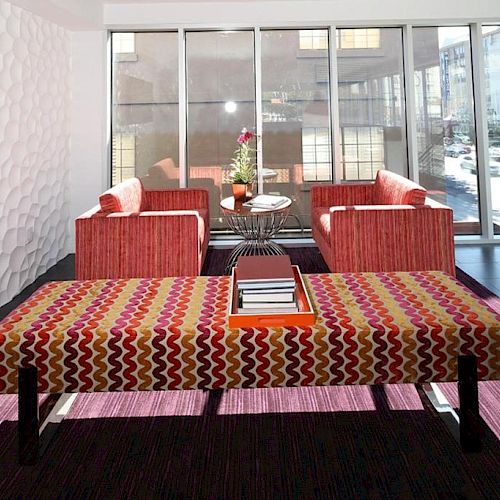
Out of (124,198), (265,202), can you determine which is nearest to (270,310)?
(124,198)

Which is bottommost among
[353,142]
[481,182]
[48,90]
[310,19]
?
[481,182]

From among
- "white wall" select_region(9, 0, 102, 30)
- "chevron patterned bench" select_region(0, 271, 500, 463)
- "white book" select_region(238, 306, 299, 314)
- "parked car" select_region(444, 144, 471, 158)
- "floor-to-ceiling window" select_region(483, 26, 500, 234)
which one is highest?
"white wall" select_region(9, 0, 102, 30)

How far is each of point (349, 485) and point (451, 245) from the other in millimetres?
2545

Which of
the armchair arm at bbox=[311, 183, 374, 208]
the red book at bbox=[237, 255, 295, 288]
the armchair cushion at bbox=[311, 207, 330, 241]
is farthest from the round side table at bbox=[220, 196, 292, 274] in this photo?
the red book at bbox=[237, 255, 295, 288]

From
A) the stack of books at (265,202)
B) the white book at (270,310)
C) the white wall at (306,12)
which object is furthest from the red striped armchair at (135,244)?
the white wall at (306,12)

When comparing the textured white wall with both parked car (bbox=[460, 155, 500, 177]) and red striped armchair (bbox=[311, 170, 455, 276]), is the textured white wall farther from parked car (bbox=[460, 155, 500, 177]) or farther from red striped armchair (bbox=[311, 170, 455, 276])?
parked car (bbox=[460, 155, 500, 177])

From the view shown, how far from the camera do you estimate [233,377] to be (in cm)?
201

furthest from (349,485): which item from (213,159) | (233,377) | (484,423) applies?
(213,159)

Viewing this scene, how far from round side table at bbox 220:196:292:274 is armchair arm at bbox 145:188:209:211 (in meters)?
0.35

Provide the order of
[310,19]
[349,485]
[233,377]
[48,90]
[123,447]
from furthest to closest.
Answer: [310,19], [48,90], [123,447], [233,377], [349,485]

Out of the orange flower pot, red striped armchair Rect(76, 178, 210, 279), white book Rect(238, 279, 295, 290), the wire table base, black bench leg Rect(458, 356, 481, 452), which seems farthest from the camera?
the wire table base

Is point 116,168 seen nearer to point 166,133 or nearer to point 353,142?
point 166,133

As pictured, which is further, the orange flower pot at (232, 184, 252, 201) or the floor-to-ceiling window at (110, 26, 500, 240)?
the floor-to-ceiling window at (110, 26, 500, 240)

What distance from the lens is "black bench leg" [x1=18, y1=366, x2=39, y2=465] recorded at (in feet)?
6.36
